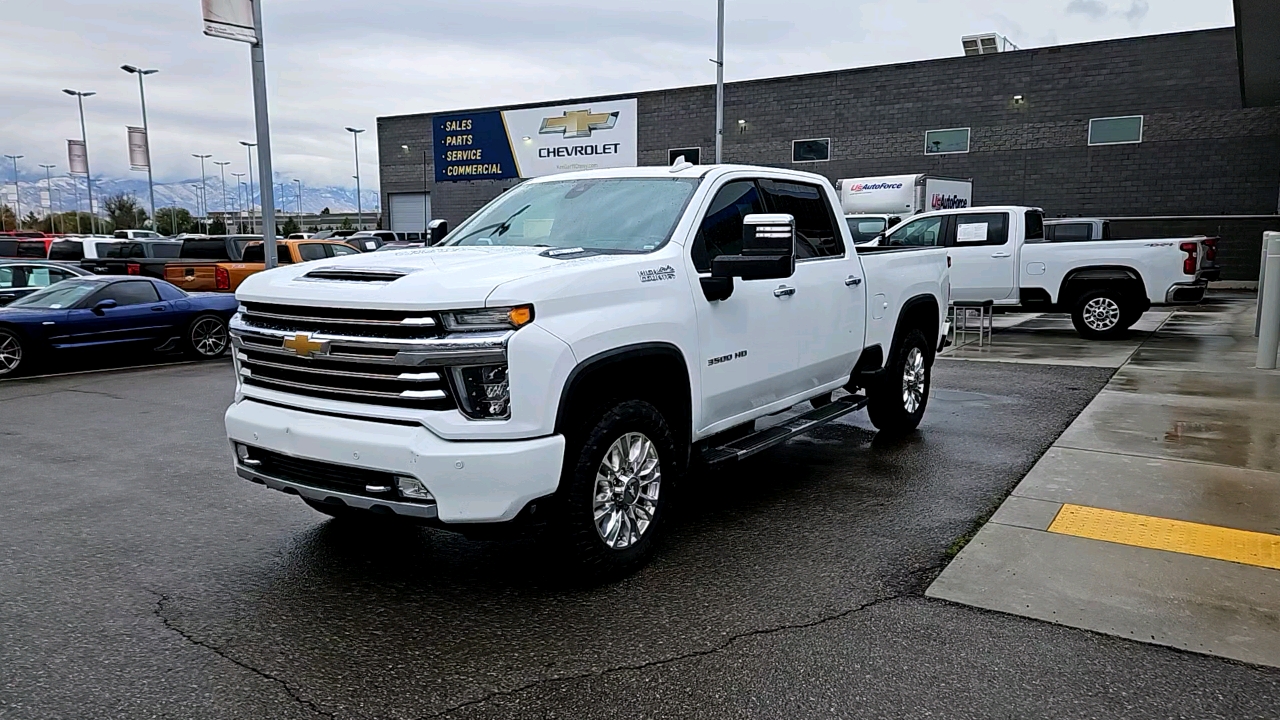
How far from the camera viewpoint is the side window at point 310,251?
1888cm

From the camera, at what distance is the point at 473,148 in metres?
34.9

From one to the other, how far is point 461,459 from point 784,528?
2279mm

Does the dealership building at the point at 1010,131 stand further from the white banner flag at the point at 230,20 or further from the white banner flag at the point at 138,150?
the white banner flag at the point at 138,150

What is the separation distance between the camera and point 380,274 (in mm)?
4188

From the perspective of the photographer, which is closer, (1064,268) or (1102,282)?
(1102,282)

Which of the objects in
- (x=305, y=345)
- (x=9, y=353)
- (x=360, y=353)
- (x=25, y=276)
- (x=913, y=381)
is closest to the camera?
(x=360, y=353)

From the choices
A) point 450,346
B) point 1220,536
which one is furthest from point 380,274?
point 1220,536

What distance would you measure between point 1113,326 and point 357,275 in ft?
44.1

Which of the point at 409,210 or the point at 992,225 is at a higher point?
the point at 409,210

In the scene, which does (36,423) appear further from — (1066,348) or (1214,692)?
(1066,348)

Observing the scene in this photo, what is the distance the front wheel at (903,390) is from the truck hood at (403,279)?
348cm

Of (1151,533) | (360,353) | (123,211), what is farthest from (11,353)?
(123,211)

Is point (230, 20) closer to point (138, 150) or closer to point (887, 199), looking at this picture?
point (887, 199)

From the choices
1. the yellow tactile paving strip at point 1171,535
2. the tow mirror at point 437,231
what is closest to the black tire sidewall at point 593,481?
the yellow tactile paving strip at point 1171,535
